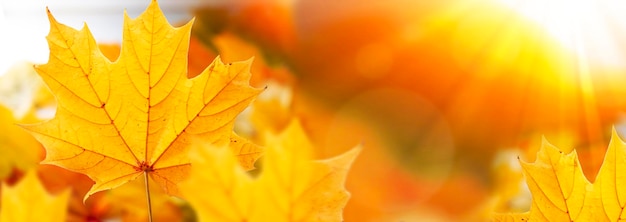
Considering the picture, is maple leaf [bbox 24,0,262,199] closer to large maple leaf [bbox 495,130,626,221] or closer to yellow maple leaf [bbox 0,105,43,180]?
large maple leaf [bbox 495,130,626,221]

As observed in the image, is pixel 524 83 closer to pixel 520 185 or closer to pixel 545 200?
pixel 520 185

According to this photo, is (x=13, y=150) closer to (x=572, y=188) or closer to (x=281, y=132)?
(x=281, y=132)

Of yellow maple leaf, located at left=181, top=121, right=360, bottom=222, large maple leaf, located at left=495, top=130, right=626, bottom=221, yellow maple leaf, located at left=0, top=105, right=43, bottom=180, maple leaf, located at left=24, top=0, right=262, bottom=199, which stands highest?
yellow maple leaf, located at left=0, top=105, right=43, bottom=180

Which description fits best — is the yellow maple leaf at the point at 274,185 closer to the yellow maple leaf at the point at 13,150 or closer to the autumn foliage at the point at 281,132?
the autumn foliage at the point at 281,132

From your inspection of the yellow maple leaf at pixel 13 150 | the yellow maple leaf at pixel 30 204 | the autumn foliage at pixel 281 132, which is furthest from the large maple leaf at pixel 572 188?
the yellow maple leaf at pixel 13 150

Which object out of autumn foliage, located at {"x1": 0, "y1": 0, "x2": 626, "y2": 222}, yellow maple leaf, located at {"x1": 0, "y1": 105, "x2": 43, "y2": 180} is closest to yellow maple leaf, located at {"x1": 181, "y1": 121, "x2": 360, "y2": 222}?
autumn foliage, located at {"x1": 0, "y1": 0, "x2": 626, "y2": 222}
